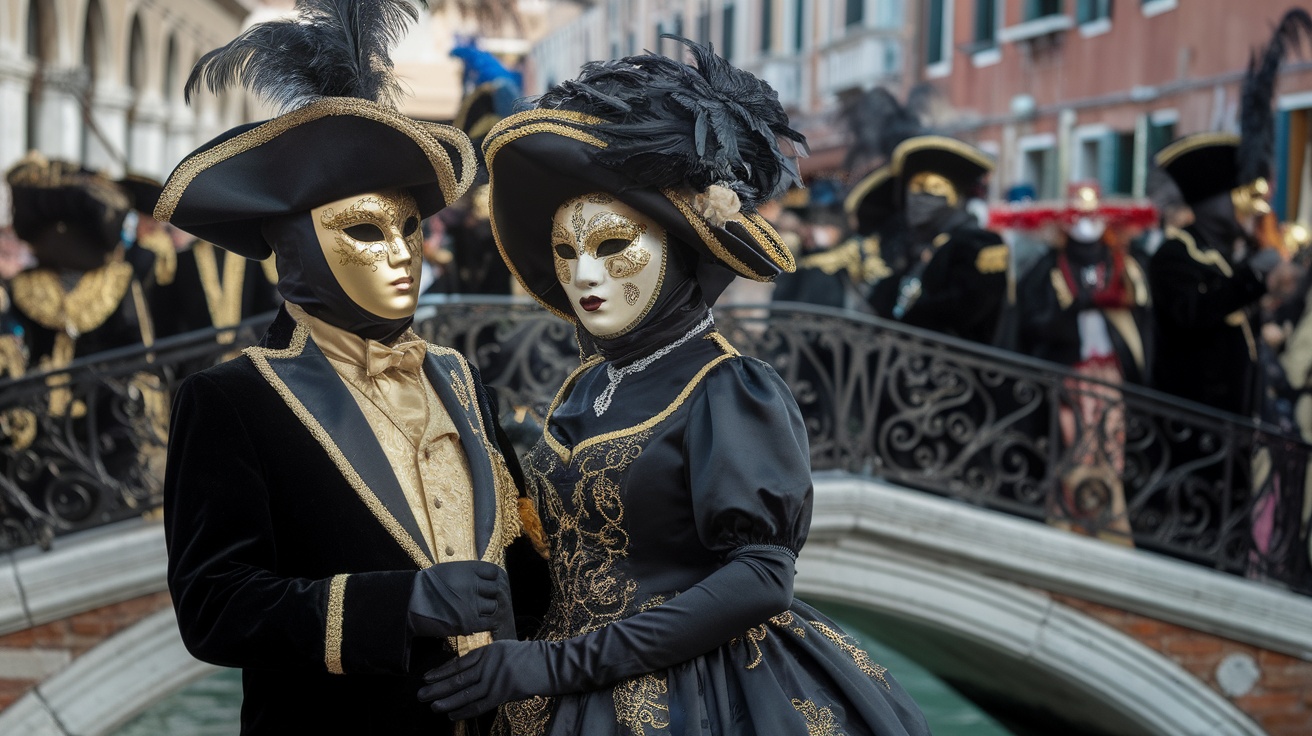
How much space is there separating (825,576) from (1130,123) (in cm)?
1208

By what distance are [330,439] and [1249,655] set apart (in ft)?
16.2

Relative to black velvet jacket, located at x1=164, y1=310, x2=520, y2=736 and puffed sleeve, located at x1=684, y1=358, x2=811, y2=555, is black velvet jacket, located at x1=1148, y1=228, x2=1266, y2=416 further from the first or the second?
black velvet jacket, located at x1=164, y1=310, x2=520, y2=736

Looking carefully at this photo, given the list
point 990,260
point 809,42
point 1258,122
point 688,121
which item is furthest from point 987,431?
point 809,42

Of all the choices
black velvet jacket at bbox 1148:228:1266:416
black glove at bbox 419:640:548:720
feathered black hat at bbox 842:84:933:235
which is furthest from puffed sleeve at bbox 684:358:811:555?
feathered black hat at bbox 842:84:933:235

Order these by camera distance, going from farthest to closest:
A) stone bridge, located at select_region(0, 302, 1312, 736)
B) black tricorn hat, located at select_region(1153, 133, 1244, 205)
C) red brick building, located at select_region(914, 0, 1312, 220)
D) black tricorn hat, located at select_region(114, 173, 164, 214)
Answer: red brick building, located at select_region(914, 0, 1312, 220) → black tricorn hat, located at select_region(114, 173, 164, 214) → black tricorn hat, located at select_region(1153, 133, 1244, 205) → stone bridge, located at select_region(0, 302, 1312, 736)

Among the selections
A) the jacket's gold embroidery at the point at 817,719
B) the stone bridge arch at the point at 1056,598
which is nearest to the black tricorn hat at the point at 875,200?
the stone bridge arch at the point at 1056,598

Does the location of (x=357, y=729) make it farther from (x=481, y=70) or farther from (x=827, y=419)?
(x=481, y=70)

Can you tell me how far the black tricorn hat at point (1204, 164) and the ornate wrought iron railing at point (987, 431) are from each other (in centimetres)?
106

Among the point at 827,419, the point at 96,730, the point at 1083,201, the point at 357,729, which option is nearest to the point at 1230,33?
the point at 1083,201

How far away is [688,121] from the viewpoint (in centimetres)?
295

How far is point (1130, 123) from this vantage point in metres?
17.2

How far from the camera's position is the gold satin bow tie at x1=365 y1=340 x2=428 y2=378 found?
3.09m

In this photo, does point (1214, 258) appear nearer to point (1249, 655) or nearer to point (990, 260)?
point (990, 260)

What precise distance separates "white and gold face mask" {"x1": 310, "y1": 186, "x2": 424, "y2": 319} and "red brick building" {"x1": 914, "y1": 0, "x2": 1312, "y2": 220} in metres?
8.60
